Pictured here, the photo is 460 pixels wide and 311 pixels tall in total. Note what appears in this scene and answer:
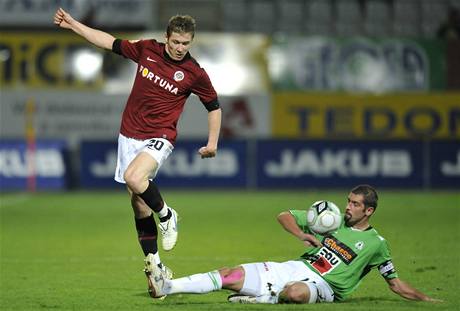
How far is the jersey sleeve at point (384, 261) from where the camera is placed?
7.77 metres

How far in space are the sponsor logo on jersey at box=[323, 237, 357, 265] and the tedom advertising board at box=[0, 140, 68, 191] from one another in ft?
47.7

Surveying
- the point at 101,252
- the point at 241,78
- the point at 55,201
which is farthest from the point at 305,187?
the point at 101,252

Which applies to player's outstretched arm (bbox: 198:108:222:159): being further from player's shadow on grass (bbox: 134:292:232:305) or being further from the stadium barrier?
the stadium barrier

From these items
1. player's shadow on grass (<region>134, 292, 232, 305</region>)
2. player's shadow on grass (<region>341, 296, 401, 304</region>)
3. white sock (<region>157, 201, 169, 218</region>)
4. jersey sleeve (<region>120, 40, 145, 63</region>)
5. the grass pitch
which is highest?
jersey sleeve (<region>120, 40, 145, 63</region>)

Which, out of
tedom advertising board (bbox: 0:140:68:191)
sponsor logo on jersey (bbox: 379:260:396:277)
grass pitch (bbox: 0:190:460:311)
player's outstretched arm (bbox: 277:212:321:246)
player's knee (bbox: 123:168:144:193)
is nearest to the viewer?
player's outstretched arm (bbox: 277:212:321:246)

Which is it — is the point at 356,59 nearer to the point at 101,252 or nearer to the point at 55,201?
the point at 55,201

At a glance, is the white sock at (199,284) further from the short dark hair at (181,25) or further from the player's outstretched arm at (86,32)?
the player's outstretched arm at (86,32)

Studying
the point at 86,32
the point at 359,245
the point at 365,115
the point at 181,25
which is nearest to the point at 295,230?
the point at 359,245

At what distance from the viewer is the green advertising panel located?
2367cm

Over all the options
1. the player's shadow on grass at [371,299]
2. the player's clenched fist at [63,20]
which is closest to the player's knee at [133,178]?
the player's clenched fist at [63,20]

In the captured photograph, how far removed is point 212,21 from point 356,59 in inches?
146

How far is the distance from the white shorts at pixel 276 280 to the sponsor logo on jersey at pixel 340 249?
0.22 m

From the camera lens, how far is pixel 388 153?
71.4 feet

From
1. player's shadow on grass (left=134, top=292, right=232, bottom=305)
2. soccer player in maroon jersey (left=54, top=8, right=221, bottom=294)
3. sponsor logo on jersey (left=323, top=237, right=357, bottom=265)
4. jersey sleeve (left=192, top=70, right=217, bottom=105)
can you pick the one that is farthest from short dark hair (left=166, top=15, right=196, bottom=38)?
player's shadow on grass (left=134, top=292, right=232, bottom=305)
